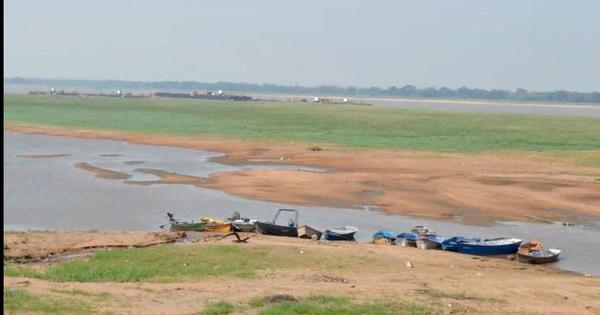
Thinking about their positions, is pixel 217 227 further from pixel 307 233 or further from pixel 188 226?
pixel 307 233

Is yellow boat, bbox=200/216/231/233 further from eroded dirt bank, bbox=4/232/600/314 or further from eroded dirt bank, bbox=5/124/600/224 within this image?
eroded dirt bank, bbox=5/124/600/224

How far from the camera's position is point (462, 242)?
23266mm

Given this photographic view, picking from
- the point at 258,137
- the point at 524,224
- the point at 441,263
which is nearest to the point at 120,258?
the point at 441,263

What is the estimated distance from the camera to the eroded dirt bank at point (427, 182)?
3322 centimetres

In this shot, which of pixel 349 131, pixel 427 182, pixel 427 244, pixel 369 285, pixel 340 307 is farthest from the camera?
pixel 349 131

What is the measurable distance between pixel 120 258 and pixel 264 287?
488 cm

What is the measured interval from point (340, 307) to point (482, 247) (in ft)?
36.8

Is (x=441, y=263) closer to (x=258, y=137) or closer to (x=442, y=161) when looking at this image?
(x=442, y=161)

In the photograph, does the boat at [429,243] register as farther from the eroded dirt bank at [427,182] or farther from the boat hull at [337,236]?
the eroded dirt bank at [427,182]

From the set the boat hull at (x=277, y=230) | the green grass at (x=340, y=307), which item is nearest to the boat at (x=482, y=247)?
the boat hull at (x=277, y=230)

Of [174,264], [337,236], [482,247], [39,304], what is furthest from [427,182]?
[39,304]

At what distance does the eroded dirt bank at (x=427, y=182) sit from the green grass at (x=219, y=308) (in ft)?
61.5

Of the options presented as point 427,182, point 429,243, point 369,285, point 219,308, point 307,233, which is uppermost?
point 219,308

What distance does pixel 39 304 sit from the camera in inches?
467
